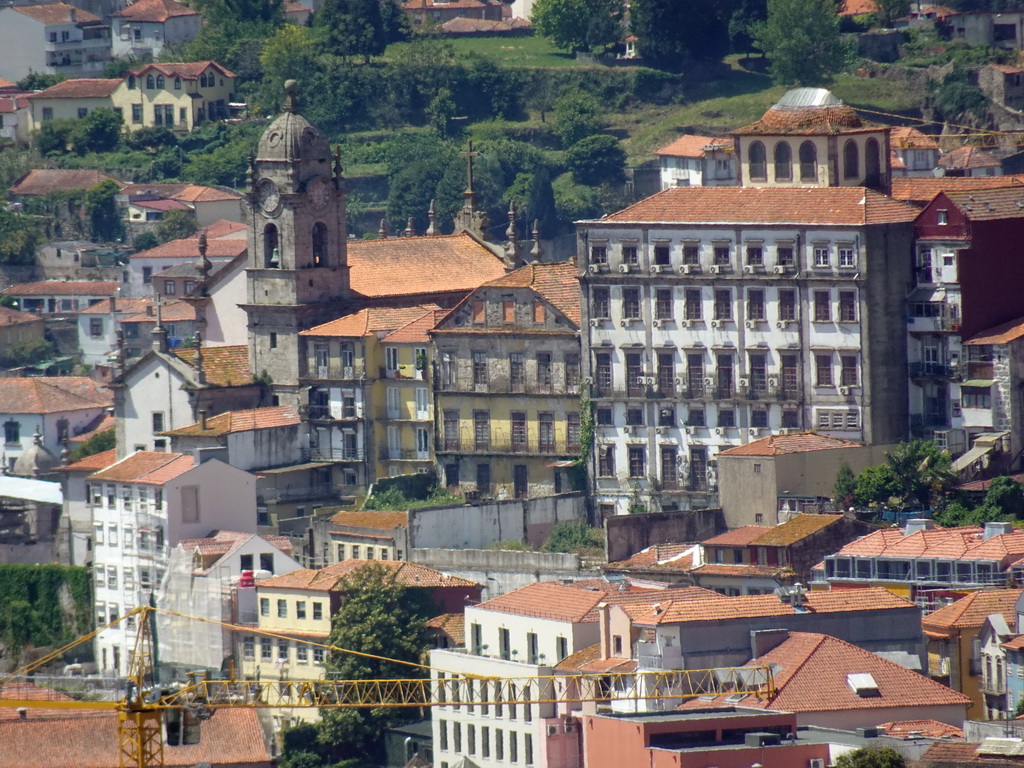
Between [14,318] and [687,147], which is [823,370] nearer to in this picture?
[687,147]

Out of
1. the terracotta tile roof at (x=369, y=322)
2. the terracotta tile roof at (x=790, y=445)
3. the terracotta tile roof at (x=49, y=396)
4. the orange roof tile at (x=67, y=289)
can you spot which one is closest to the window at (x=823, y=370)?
the terracotta tile roof at (x=790, y=445)

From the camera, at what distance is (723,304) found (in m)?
124

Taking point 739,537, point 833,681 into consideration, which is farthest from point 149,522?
point 833,681

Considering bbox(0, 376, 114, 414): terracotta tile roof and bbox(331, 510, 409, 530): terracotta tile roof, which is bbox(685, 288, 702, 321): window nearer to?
bbox(331, 510, 409, 530): terracotta tile roof

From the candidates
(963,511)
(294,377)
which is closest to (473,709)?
(963,511)

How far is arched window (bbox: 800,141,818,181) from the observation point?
129 meters

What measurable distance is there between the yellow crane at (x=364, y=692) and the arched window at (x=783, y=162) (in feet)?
83.5

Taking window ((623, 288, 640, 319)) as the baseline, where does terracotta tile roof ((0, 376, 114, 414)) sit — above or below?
below

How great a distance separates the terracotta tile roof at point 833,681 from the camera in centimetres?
10181

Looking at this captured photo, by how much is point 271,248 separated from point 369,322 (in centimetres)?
615

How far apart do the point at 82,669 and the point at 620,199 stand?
63.4 meters

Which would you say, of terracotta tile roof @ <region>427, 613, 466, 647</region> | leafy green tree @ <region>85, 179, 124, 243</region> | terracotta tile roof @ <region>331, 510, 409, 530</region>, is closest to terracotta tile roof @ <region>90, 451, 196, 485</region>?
terracotta tile roof @ <region>331, 510, 409, 530</region>

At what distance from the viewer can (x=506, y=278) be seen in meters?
131

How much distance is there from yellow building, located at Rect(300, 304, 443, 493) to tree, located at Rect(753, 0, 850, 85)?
54.9 metres
